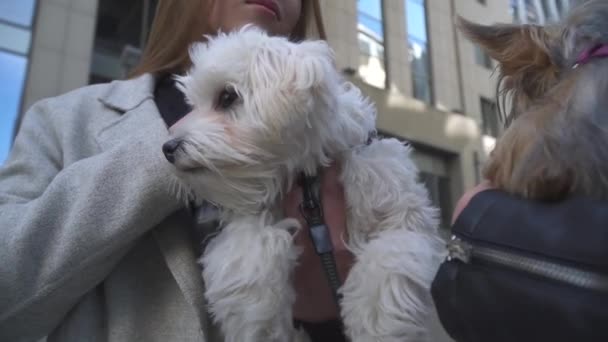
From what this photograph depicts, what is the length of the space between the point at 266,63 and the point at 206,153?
36 centimetres

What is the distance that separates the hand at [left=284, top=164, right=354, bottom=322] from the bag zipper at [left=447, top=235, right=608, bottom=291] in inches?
23.2

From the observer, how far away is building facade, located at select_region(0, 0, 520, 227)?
845 centimetres

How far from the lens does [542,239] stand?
0.95 meters

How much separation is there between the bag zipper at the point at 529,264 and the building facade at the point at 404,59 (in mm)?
7887

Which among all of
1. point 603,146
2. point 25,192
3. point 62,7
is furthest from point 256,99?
point 62,7

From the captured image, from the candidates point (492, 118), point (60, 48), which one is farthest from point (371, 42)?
point (492, 118)

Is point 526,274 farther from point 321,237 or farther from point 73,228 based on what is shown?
point 73,228

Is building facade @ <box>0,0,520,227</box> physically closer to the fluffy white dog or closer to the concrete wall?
the concrete wall

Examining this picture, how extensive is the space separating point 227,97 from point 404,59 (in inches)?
421

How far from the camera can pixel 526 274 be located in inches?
37.6

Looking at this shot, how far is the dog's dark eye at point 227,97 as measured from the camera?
1797mm

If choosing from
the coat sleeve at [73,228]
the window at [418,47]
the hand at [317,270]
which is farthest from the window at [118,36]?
the hand at [317,270]

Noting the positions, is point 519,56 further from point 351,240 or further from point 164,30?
point 164,30

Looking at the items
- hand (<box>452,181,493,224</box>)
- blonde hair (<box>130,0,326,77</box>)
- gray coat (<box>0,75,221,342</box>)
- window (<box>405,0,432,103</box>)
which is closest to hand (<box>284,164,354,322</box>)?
gray coat (<box>0,75,221,342</box>)
